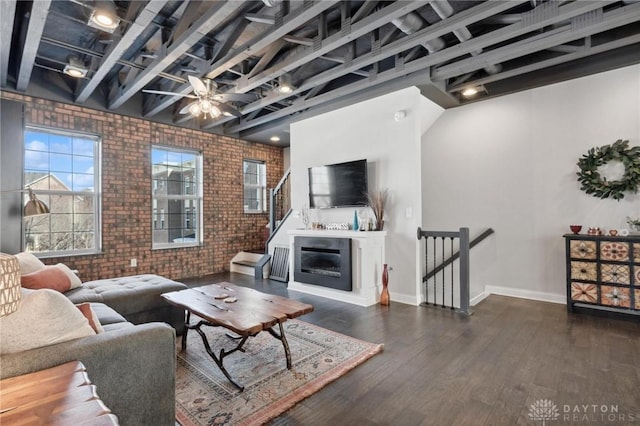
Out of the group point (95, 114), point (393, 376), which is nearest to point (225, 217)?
point (95, 114)

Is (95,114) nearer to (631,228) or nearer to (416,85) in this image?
(416,85)

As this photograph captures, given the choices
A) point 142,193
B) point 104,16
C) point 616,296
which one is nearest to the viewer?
point 104,16

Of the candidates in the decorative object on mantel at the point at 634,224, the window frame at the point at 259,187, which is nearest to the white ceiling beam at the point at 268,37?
the window frame at the point at 259,187

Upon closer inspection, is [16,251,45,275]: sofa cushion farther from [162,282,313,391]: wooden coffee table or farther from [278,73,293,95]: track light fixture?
[278,73,293,95]: track light fixture

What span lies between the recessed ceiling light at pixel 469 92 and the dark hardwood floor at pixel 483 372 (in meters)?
3.19

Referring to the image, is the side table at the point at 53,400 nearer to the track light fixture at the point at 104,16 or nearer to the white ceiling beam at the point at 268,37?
the track light fixture at the point at 104,16

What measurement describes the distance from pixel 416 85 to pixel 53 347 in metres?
4.47

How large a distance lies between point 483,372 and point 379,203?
2.58m

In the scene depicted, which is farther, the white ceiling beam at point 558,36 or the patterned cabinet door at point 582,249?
the patterned cabinet door at point 582,249

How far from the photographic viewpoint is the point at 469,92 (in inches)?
188

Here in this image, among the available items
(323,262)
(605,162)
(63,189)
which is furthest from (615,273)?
(63,189)

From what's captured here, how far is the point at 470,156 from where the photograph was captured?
5023 millimetres

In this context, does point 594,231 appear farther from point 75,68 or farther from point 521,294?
point 75,68

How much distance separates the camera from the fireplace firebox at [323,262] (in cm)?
442
